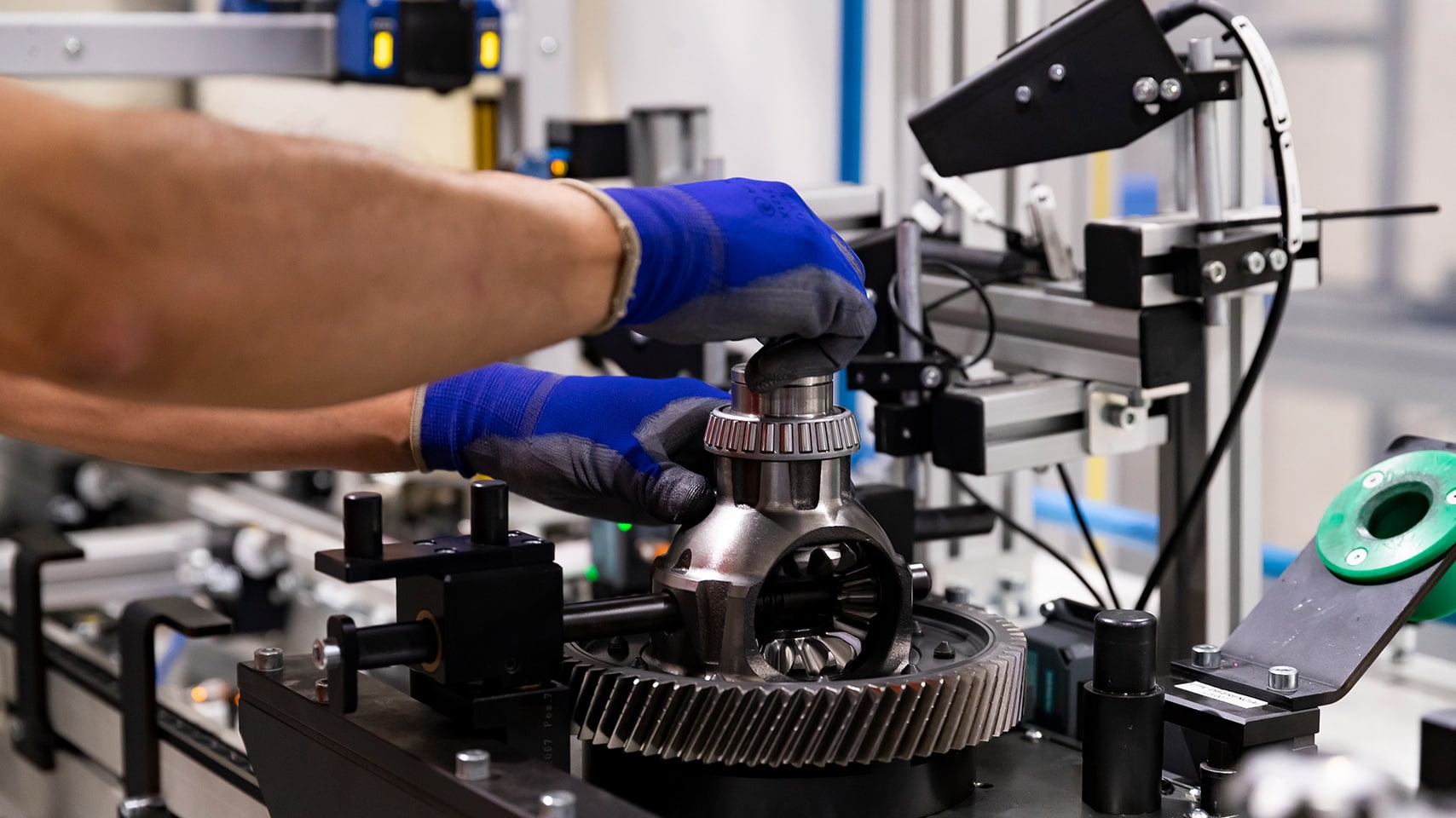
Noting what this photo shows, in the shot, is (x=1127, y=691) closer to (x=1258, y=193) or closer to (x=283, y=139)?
(x=283, y=139)

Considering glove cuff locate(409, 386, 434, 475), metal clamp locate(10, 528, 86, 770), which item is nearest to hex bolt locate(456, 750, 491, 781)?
glove cuff locate(409, 386, 434, 475)

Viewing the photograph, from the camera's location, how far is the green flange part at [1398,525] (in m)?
0.96

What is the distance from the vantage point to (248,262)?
633mm

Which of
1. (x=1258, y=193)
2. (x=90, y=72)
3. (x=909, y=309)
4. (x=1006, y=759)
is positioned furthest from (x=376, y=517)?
(x=90, y=72)

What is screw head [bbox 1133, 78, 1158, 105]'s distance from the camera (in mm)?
1145

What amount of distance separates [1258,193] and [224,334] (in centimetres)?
107

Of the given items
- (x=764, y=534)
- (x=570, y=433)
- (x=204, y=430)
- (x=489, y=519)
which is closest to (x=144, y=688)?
(x=204, y=430)

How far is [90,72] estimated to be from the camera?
215cm

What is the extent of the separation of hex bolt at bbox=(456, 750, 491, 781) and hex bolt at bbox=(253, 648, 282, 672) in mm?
225

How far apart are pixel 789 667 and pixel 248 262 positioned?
0.42 m

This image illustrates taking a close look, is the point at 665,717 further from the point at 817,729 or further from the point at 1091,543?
the point at 1091,543

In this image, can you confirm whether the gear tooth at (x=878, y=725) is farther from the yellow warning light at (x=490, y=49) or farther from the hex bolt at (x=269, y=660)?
the yellow warning light at (x=490, y=49)

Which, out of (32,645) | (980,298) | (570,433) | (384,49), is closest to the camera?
(570,433)

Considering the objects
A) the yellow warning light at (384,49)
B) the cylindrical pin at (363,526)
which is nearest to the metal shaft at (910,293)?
the cylindrical pin at (363,526)
